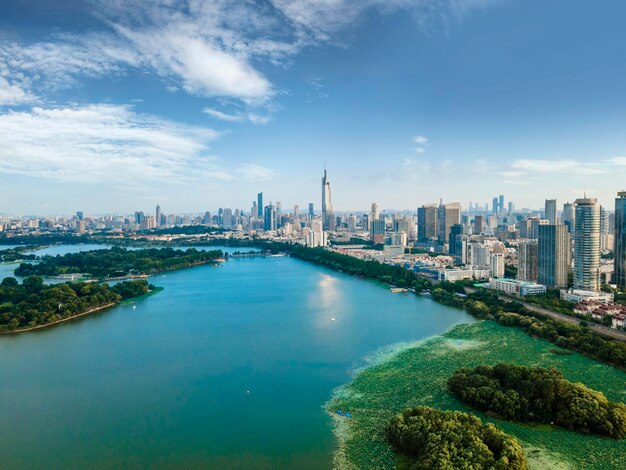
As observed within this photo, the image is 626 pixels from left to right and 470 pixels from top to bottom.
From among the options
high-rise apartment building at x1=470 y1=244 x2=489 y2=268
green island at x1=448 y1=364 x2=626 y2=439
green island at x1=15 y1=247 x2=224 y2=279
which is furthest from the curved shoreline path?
green island at x1=15 y1=247 x2=224 y2=279

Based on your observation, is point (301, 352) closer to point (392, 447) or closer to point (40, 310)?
point (392, 447)

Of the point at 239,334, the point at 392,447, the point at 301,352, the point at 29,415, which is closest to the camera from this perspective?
the point at 392,447

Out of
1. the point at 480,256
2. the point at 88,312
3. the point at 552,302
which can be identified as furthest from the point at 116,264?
the point at 552,302

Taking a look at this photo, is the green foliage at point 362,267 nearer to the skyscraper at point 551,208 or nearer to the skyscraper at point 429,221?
the skyscraper at point 429,221

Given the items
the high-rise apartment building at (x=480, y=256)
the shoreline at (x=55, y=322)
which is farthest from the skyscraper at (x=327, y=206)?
the shoreline at (x=55, y=322)

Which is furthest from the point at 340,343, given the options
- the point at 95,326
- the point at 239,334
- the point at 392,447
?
the point at 95,326

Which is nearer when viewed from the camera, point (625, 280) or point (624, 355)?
point (624, 355)

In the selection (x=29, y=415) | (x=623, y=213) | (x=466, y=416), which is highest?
(x=623, y=213)

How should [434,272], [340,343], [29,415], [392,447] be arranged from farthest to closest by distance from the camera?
[434,272] < [340,343] < [29,415] < [392,447]
